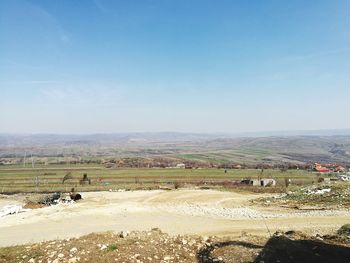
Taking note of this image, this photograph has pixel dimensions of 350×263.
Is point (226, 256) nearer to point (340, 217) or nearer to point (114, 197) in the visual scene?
point (340, 217)

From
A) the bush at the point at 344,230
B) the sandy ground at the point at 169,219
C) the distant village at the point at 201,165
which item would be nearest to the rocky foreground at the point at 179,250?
the bush at the point at 344,230

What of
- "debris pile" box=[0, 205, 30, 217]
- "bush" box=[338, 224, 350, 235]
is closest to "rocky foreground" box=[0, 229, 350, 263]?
"bush" box=[338, 224, 350, 235]

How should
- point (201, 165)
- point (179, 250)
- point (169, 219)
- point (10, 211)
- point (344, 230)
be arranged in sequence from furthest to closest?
point (201, 165)
point (10, 211)
point (169, 219)
point (344, 230)
point (179, 250)

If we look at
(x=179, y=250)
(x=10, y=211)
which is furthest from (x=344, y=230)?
(x=10, y=211)

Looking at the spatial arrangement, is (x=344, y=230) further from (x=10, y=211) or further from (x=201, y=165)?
(x=201, y=165)

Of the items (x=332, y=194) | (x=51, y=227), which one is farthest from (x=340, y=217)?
(x=51, y=227)

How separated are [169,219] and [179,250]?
1523cm

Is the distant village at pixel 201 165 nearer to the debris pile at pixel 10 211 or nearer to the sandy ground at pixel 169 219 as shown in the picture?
the sandy ground at pixel 169 219

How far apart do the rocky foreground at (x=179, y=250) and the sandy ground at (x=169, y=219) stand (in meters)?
5.01

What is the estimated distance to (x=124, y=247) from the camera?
2002 centimetres

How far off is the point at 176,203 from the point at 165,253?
27055 millimetres

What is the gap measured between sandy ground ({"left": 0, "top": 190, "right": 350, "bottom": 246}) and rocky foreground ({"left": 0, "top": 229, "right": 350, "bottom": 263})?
501cm

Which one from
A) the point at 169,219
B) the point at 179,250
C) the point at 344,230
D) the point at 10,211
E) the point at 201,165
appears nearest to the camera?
the point at 179,250

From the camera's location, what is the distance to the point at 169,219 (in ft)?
116
